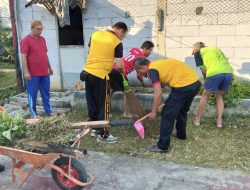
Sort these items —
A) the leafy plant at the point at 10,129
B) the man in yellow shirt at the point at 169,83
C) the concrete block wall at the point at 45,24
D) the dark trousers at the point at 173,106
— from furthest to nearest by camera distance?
the concrete block wall at the point at 45,24
the dark trousers at the point at 173,106
the man in yellow shirt at the point at 169,83
the leafy plant at the point at 10,129

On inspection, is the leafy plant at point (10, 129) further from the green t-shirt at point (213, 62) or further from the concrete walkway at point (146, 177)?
the green t-shirt at point (213, 62)

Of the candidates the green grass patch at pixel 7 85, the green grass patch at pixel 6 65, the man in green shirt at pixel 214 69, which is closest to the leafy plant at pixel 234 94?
the man in green shirt at pixel 214 69

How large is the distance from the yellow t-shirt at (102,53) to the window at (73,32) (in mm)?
3077

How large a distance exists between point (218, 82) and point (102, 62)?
75.9 inches

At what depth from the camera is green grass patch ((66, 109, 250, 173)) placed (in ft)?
15.4

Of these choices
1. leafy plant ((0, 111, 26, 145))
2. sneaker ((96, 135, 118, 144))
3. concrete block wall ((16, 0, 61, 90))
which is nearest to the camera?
leafy plant ((0, 111, 26, 145))

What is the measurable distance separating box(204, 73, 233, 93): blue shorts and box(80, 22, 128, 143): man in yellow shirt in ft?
4.84

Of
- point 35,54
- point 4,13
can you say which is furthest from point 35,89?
point 4,13

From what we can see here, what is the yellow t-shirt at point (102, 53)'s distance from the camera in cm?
505

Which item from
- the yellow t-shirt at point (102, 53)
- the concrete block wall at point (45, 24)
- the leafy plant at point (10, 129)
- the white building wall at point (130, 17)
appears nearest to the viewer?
the leafy plant at point (10, 129)

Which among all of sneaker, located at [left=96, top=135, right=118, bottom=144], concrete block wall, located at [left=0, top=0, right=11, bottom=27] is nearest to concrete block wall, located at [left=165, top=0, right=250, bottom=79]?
sneaker, located at [left=96, top=135, right=118, bottom=144]

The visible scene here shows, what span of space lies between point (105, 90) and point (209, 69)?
1.74m

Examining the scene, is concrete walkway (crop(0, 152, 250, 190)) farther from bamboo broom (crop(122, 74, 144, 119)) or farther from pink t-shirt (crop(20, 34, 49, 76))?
pink t-shirt (crop(20, 34, 49, 76))

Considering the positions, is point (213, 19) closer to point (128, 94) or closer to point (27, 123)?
point (128, 94)
